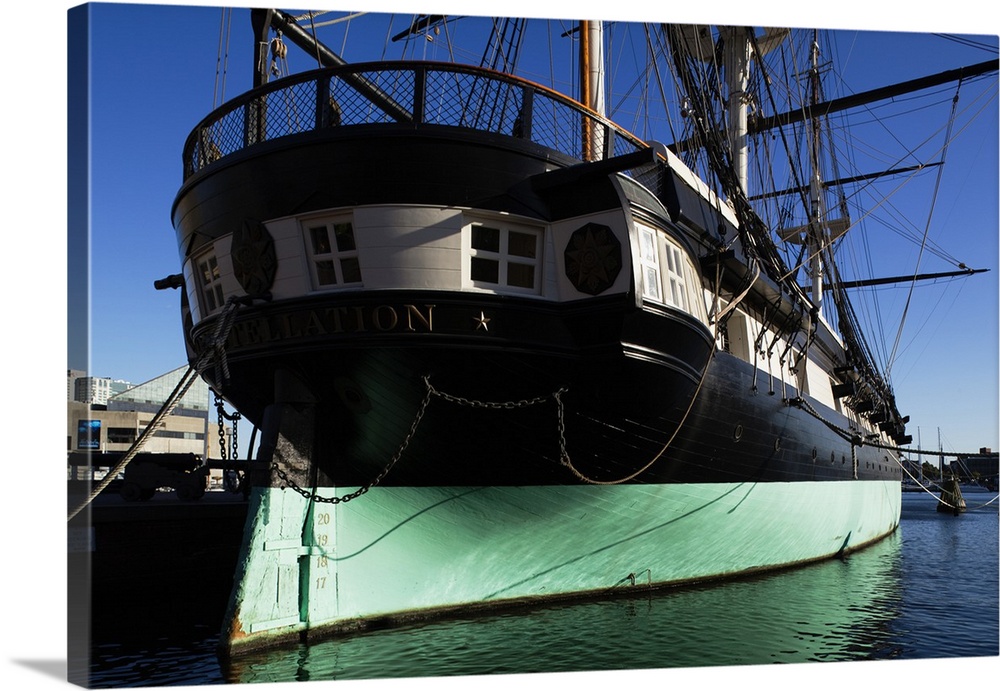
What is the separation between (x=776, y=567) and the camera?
550 inches

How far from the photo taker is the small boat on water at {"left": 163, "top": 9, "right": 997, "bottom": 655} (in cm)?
802

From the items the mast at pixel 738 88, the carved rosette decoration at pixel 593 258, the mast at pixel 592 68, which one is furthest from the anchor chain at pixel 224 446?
the mast at pixel 738 88

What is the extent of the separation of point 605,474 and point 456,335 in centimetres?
304

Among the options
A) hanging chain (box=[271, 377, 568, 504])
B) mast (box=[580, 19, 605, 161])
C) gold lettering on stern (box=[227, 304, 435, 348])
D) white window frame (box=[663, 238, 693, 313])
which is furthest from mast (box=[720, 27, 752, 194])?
gold lettering on stern (box=[227, 304, 435, 348])

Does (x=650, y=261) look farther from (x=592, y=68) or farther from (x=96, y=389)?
(x=96, y=389)

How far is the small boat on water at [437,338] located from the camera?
802 centimetres

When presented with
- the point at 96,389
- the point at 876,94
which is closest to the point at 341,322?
the point at 96,389

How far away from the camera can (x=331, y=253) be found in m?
8.20

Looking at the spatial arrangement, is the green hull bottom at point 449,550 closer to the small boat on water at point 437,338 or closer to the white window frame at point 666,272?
the small boat on water at point 437,338

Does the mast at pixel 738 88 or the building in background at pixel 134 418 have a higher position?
the mast at pixel 738 88

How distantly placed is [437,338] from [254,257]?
208cm

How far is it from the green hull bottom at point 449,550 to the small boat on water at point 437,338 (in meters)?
0.02

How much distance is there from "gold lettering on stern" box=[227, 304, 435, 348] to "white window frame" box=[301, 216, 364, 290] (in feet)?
0.85

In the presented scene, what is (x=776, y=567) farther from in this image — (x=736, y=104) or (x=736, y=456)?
(x=736, y=104)
